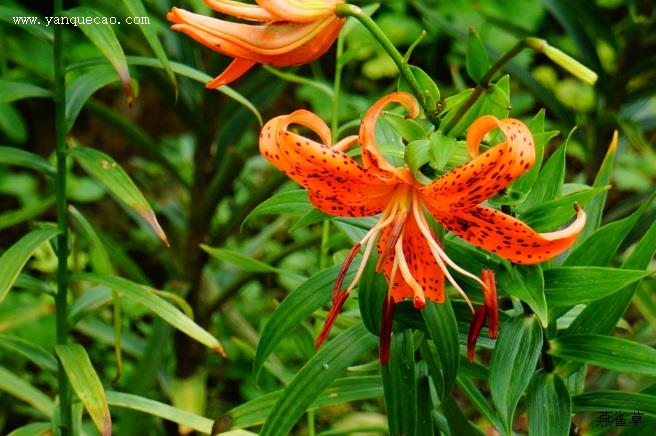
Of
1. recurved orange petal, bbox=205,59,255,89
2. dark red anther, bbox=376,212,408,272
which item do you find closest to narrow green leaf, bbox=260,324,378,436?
dark red anther, bbox=376,212,408,272

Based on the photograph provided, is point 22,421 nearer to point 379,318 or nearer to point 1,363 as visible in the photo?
point 1,363

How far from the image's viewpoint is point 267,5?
0.62 meters

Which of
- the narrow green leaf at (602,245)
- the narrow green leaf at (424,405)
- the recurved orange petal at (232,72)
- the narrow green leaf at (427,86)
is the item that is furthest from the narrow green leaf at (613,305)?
the recurved orange petal at (232,72)

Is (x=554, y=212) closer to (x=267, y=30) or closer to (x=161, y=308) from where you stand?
(x=267, y=30)

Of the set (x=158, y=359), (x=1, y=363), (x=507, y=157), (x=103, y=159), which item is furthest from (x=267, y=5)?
(x=1, y=363)

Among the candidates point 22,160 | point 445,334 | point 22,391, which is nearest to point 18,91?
point 22,160

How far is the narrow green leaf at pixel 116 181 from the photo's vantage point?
2.68ft

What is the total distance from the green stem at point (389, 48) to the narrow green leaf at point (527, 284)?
121 mm

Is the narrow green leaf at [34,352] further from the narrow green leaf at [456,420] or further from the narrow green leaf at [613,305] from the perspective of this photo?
the narrow green leaf at [613,305]

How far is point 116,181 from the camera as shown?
83cm

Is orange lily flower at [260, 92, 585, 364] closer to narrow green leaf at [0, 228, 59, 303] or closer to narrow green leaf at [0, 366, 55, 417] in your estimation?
narrow green leaf at [0, 228, 59, 303]

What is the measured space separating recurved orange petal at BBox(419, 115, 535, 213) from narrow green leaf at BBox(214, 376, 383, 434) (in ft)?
0.86

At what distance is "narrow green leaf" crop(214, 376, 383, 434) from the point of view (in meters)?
0.85

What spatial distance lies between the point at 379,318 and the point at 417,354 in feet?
0.48
